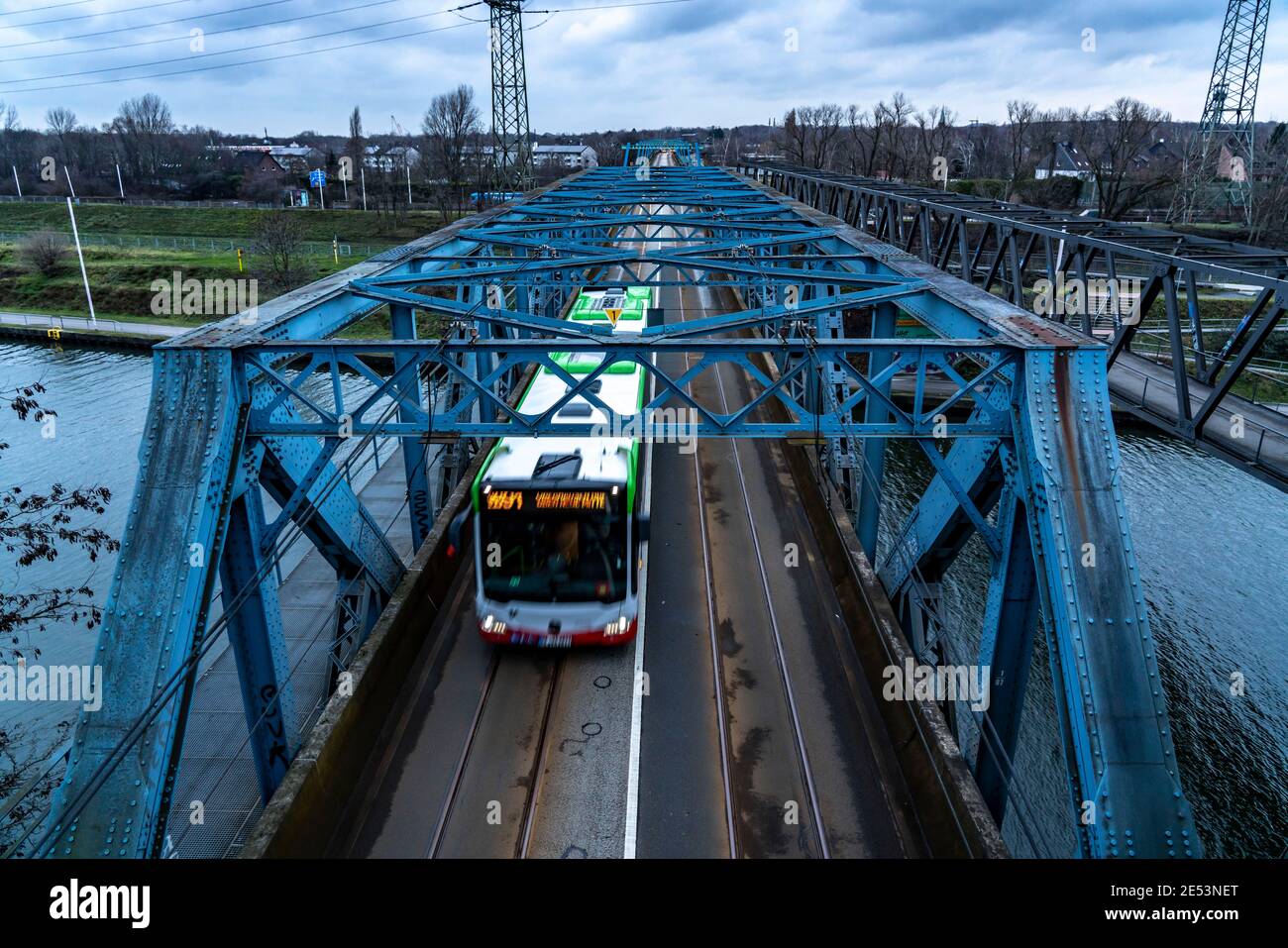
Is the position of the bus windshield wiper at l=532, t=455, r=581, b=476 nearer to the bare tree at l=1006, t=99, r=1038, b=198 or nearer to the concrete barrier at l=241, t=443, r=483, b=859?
the concrete barrier at l=241, t=443, r=483, b=859

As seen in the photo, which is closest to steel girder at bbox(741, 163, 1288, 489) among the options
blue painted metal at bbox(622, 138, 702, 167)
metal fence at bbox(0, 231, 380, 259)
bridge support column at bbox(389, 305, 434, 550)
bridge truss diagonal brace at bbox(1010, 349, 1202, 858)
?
bridge truss diagonal brace at bbox(1010, 349, 1202, 858)

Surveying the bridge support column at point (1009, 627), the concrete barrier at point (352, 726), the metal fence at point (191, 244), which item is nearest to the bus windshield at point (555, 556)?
the concrete barrier at point (352, 726)

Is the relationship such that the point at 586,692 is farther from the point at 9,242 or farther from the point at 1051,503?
the point at 9,242

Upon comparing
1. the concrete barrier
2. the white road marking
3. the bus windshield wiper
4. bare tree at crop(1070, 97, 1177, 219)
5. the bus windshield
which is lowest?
the white road marking

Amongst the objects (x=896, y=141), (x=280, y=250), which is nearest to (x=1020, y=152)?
(x=896, y=141)

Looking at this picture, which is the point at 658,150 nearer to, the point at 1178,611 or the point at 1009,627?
the point at 1178,611

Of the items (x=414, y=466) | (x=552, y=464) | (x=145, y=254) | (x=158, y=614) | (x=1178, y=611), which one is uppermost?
(x=145, y=254)
